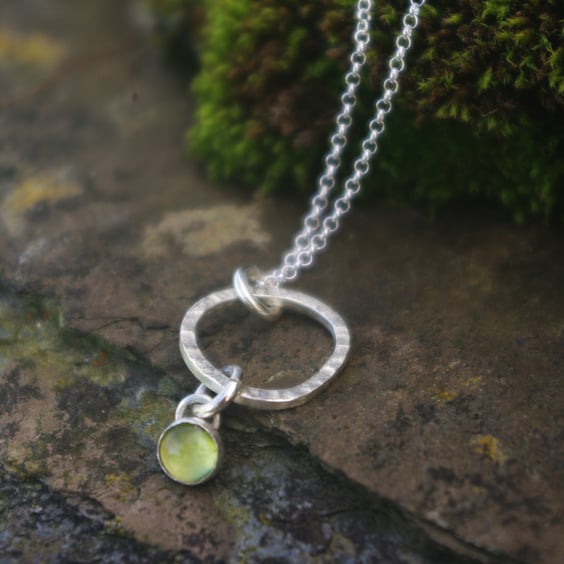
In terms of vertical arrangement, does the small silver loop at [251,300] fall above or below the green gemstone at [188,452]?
above

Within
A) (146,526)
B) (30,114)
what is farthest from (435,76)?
(30,114)

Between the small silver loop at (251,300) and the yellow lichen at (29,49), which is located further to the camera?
the yellow lichen at (29,49)

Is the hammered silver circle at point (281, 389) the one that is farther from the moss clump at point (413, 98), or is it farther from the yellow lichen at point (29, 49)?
the yellow lichen at point (29, 49)

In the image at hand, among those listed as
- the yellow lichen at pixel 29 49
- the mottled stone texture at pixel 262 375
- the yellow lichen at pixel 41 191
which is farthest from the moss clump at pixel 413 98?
the yellow lichen at pixel 29 49

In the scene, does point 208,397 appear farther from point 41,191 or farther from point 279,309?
point 41,191

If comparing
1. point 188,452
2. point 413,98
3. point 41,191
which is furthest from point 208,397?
point 41,191

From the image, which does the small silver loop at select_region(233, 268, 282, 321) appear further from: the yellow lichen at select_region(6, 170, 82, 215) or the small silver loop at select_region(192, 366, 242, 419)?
the yellow lichen at select_region(6, 170, 82, 215)

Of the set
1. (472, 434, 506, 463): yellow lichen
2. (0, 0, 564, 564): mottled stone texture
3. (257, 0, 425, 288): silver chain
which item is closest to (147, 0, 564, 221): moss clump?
(257, 0, 425, 288): silver chain
